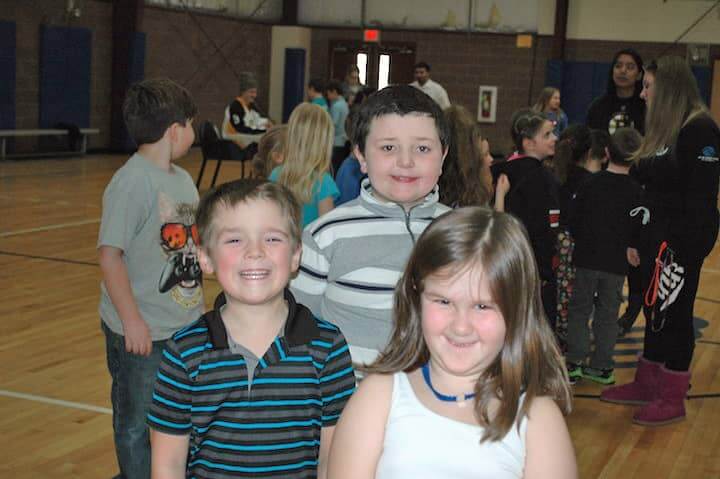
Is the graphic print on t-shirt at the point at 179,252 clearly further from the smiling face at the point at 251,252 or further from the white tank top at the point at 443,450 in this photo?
the white tank top at the point at 443,450

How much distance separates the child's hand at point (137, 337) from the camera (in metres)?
2.76

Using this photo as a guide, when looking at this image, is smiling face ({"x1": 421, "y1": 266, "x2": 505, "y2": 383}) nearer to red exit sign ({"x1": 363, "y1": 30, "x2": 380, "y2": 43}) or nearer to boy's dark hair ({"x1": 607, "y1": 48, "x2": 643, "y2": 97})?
boy's dark hair ({"x1": 607, "y1": 48, "x2": 643, "y2": 97})

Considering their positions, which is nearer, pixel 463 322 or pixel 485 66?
pixel 463 322

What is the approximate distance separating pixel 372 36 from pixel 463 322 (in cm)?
1784

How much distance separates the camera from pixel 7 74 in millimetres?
13867

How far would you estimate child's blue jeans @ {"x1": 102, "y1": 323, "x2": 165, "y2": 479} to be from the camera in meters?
2.83

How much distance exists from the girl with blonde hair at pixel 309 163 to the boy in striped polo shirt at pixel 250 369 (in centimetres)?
222

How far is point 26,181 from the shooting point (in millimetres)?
11883

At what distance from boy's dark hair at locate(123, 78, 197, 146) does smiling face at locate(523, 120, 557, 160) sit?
7.99 feet

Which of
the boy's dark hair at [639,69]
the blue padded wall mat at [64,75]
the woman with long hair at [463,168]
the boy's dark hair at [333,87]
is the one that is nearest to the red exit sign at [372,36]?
the blue padded wall mat at [64,75]

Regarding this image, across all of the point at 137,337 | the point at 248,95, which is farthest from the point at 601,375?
the point at 248,95

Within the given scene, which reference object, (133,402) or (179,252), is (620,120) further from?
(133,402)

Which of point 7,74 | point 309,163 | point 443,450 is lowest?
point 443,450

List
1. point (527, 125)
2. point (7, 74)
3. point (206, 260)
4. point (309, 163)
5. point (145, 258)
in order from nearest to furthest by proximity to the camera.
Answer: point (206, 260), point (145, 258), point (309, 163), point (527, 125), point (7, 74)
